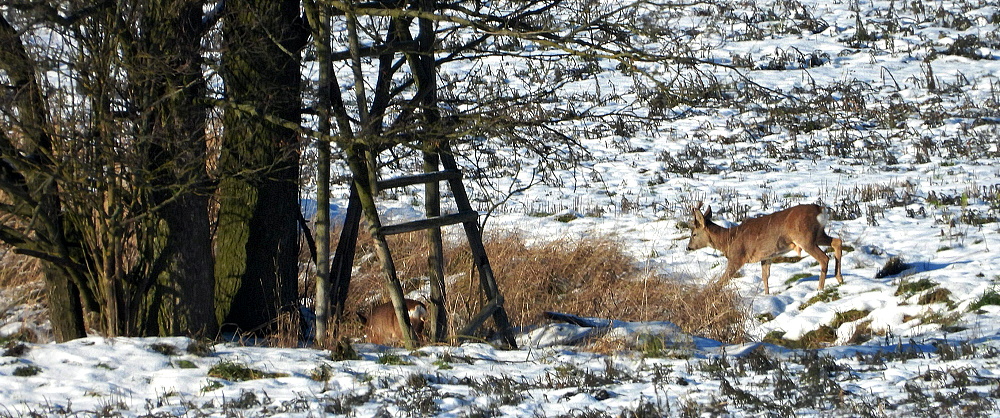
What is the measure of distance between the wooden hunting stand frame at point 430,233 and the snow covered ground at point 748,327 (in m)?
0.32

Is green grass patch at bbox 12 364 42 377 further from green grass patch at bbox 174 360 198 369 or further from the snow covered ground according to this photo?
green grass patch at bbox 174 360 198 369

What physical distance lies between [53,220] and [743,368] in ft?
13.9

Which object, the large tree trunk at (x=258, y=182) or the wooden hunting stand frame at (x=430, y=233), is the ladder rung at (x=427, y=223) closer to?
the wooden hunting stand frame at (x=430, y=233)

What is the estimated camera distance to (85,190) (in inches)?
236

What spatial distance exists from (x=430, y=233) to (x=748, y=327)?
10.7 ft

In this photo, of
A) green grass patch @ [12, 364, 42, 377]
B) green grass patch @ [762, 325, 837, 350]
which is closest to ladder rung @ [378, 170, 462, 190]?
green grass patch @ [12, 364, 42, 377]

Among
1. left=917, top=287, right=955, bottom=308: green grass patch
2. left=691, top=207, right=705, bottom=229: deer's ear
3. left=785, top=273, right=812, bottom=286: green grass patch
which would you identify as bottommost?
left=785, top=273, right=812, bottom=286: green grass patch

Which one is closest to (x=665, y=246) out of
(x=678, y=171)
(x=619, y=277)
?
(x=619, y=277)

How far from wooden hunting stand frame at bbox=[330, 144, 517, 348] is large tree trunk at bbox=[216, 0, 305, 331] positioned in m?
0.42

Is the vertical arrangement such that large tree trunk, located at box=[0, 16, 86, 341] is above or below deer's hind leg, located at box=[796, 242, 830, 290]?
above

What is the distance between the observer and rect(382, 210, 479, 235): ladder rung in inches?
260

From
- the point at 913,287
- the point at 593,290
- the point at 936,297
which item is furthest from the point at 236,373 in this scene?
the point at 913,287

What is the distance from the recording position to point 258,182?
719 centimetres

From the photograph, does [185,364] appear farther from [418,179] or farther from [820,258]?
[820,258]
